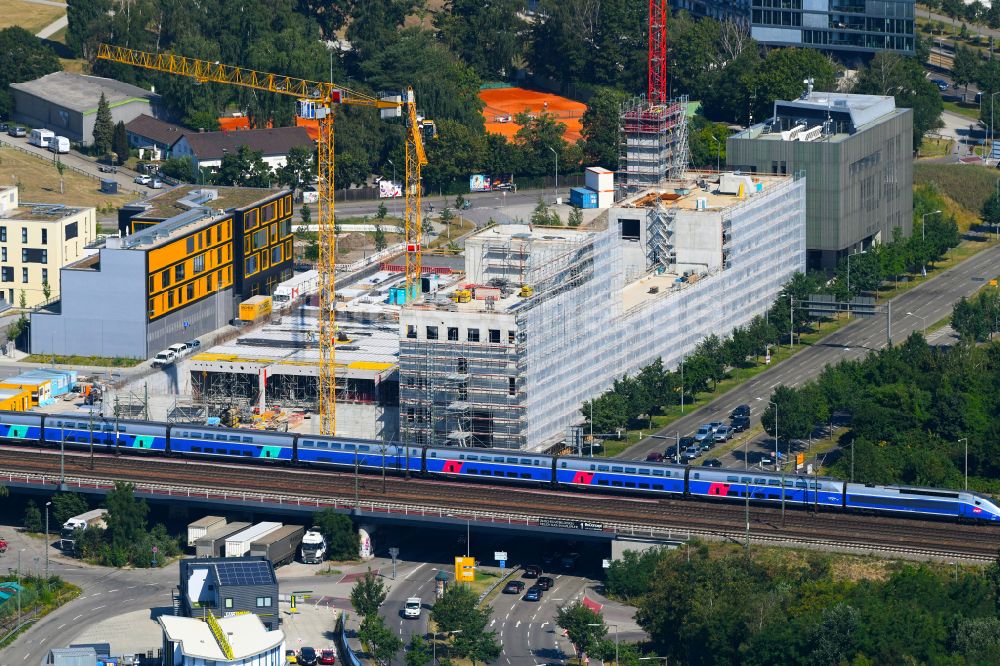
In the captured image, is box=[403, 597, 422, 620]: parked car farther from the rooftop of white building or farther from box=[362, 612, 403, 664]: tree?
the rooftop of white building

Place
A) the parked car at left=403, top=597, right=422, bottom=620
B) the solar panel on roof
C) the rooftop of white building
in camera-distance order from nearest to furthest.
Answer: the rooftop of white building
the solar panel on roof
the parked car at left=403, top=597, right=422, bottom=620

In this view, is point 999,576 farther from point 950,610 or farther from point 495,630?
point 495,630

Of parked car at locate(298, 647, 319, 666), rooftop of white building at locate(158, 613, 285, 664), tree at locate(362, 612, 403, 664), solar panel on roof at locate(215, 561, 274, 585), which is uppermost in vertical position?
solar panel on roof at locate(215, 561, 274, 585)

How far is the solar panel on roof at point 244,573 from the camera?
183 m

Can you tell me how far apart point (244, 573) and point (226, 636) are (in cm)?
1176

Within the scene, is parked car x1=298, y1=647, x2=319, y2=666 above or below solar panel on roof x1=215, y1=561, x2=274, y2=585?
below

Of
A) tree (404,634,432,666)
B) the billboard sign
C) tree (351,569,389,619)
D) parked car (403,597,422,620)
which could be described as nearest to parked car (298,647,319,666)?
tree (404,634,432,666)

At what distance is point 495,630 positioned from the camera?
19212cm

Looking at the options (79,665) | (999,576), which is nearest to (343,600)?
(79,665)

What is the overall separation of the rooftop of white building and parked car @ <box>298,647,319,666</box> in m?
5.93

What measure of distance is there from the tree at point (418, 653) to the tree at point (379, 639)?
3.59ft

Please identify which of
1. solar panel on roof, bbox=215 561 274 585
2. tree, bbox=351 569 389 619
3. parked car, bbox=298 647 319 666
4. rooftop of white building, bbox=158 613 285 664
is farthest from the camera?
tree, bbox=351 569 389 619

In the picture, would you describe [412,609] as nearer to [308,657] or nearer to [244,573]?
[308,657]

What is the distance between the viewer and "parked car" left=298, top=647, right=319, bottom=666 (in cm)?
18388
